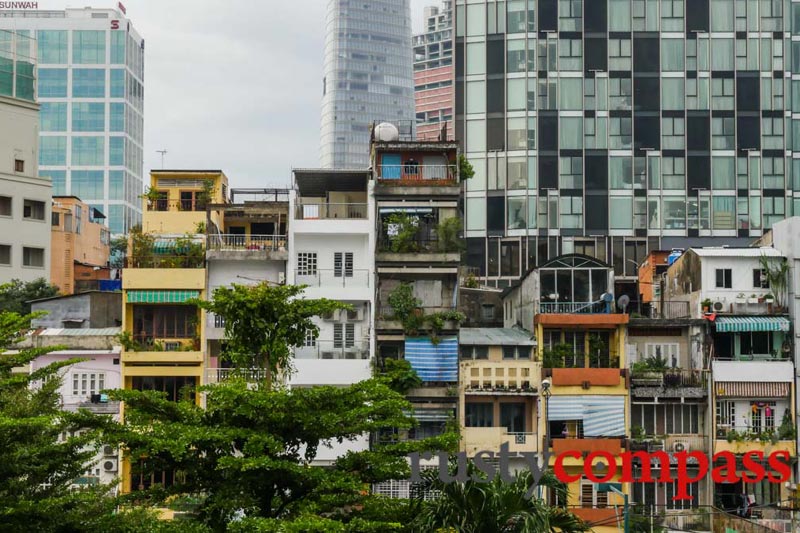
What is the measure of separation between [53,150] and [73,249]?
61.0m

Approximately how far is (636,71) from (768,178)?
1171cm

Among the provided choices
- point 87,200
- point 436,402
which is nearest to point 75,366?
point 436,402

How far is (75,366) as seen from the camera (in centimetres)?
5528

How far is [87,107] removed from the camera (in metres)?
147

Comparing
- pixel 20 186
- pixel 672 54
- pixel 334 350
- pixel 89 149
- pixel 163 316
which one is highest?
pixel 89 149

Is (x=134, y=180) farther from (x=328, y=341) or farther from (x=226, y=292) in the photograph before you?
(x=226, y=292)

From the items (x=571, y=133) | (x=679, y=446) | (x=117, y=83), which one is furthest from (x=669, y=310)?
(x=117, y=83)

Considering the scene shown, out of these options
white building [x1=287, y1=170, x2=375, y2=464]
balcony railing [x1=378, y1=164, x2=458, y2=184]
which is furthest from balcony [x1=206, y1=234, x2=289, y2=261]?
balcony railing [x1=378, y1=164, x2=458, y2=184]

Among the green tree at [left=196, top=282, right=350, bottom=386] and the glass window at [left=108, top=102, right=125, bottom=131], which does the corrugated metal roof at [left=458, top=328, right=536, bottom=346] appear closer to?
the green tree at [left=196, top=282, right=350, bottom=386]

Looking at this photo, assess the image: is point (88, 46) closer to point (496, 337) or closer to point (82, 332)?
point (82, 332)

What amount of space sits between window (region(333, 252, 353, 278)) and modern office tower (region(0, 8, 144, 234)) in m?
95.4

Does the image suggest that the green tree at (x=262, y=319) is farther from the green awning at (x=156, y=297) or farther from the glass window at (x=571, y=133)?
the glass window at (x=571, y=133)

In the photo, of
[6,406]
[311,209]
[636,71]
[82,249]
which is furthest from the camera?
[82,249]

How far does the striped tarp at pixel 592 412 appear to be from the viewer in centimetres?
5550
